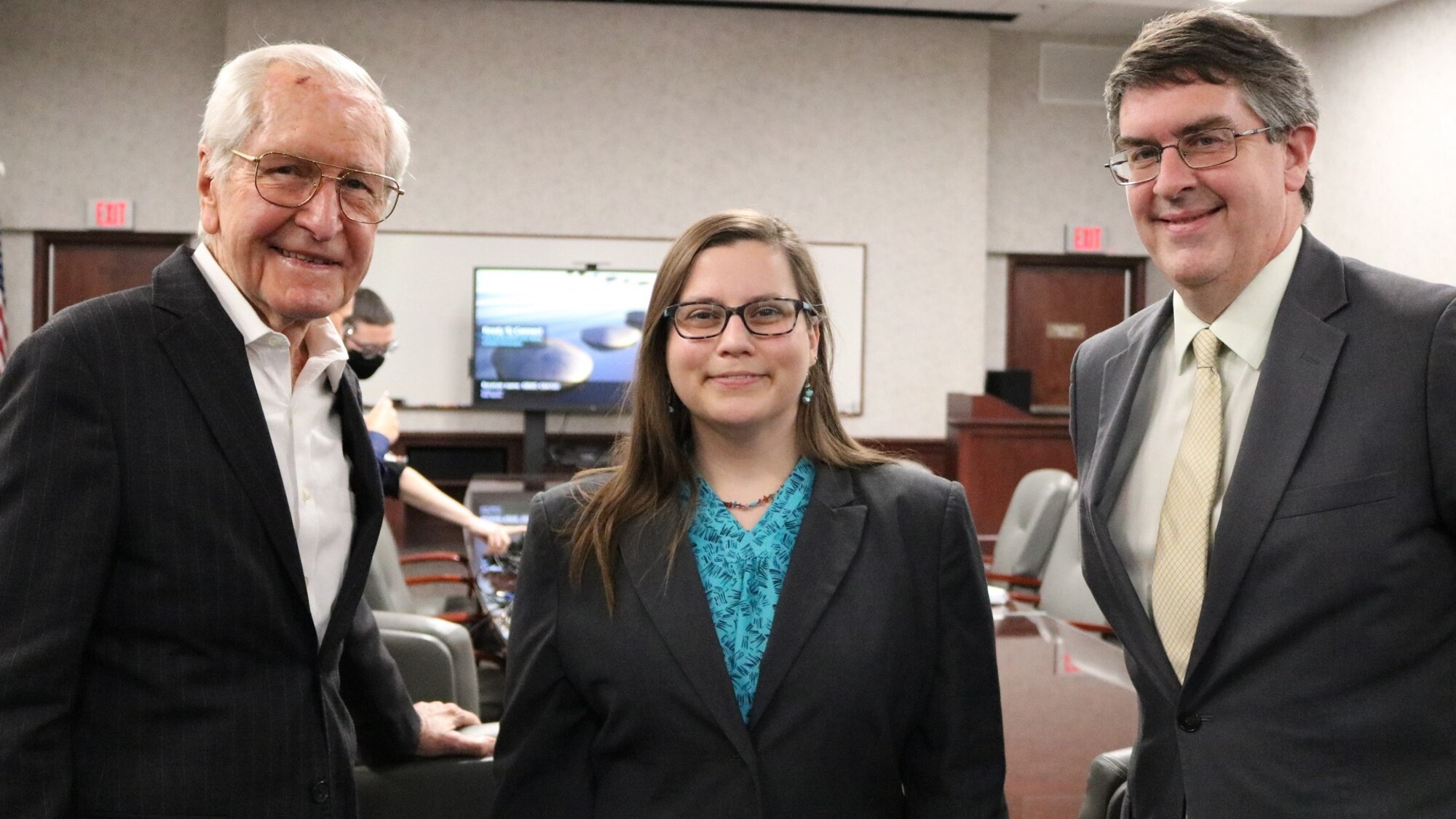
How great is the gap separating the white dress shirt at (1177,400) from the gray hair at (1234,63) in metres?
0.17

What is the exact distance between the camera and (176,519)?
140 centimetres

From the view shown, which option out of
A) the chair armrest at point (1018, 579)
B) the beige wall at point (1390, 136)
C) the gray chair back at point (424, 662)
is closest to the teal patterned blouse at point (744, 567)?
the gray chair back at point (424, 662)

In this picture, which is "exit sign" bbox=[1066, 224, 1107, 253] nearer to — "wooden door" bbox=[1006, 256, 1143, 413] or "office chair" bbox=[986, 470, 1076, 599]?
"wooden door" bbox=[1006, 256, 1143, 413]

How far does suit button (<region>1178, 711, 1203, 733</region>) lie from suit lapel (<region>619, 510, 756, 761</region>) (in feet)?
1.76

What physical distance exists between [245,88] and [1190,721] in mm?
1401

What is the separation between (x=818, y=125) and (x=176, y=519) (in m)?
8.08

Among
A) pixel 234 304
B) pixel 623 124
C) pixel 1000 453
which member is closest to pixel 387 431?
pixel 234 304

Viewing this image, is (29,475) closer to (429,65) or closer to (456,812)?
(456,812)

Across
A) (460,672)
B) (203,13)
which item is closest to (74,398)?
(460,672)

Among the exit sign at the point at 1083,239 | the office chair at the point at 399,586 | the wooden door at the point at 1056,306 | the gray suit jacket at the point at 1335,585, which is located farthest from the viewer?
the wooden door at the point at 1056,306

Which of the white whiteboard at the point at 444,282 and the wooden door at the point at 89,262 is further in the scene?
the wooden door at the point at 89,262

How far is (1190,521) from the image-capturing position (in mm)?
1588

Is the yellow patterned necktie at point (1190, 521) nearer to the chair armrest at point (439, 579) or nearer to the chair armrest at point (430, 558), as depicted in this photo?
the chair armrest at point (439, 579)

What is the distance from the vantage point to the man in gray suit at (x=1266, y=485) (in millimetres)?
1437
